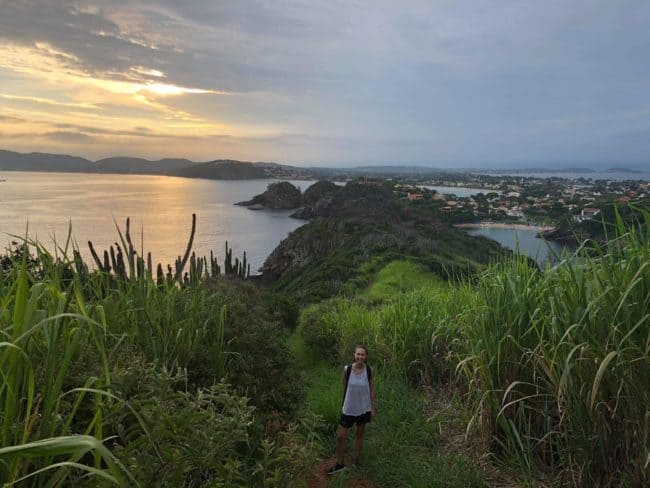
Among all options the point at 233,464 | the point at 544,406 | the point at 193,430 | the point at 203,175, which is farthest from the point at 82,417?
the point at 203,175

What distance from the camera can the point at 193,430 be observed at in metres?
1.98

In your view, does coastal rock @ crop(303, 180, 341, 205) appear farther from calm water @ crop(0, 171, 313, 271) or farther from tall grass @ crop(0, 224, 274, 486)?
tall grass @ crop(0, 224, 274, 486)

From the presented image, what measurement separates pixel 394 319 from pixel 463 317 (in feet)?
6.80

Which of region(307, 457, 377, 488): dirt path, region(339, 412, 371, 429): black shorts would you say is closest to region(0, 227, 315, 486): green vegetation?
region(339, 412, 371, 429): black shorts

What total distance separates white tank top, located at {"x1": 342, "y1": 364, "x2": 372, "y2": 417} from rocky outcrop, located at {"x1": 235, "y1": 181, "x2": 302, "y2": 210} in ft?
336

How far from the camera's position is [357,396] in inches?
183

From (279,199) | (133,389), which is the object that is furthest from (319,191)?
(133,389)

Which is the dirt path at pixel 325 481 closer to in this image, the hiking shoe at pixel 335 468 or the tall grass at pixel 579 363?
the hiking shoe at pixel 335 468

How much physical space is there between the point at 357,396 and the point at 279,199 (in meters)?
104

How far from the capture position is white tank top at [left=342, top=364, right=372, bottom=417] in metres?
4.65

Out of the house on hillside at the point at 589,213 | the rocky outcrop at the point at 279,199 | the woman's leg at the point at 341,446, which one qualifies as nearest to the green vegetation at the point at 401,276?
the house on hillside at the point at 589,213

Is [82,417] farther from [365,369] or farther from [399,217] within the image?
[399,217]

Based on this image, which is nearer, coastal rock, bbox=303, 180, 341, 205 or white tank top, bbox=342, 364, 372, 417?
white tank top, bbox=342, 364, 372, 417

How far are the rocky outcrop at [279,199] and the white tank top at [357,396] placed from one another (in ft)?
336
